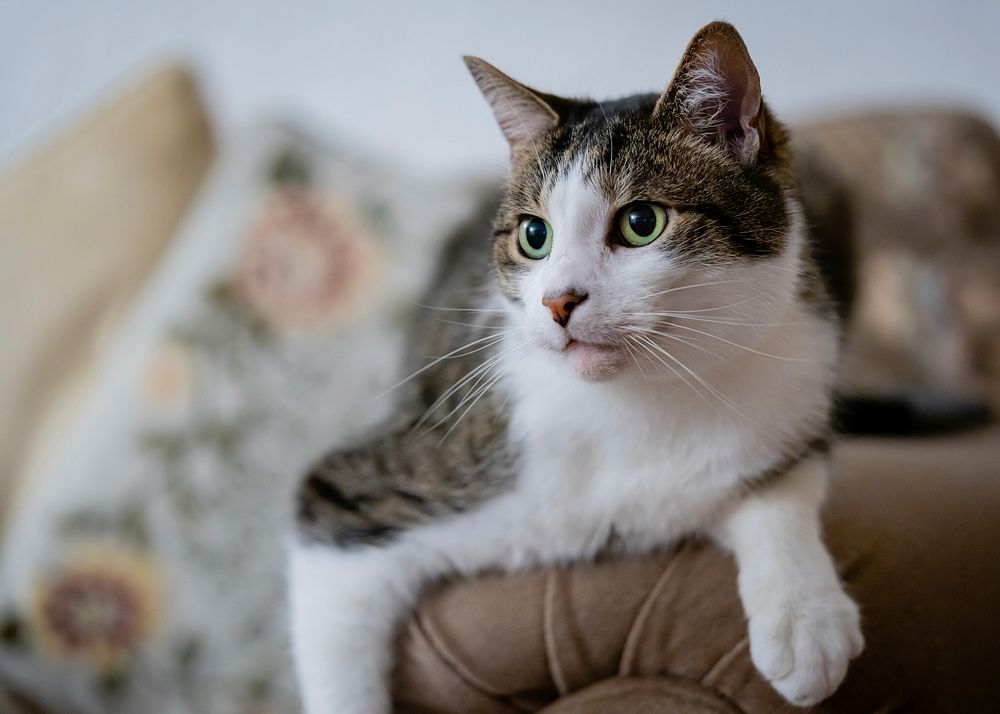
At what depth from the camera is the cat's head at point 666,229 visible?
1.76 ft

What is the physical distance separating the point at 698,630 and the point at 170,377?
0.93m

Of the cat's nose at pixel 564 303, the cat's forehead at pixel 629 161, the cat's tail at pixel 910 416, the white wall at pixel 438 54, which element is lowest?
the cat's tail at pixel 910 416

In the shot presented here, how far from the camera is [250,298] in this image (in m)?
1.27

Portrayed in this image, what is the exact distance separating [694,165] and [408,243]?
82cm

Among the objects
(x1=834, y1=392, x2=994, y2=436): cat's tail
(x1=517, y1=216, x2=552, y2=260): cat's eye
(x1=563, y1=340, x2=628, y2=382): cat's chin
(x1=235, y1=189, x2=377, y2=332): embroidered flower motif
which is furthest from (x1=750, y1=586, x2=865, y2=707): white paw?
(x1=235, y1=189, x2=377, y2=332): embroidered flower motif

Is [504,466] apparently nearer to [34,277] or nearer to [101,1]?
[34,277]

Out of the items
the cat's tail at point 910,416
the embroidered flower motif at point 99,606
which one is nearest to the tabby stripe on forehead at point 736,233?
the cat's tail at point 910,416

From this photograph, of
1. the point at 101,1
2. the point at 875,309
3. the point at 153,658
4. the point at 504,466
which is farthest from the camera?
the point at 101,1

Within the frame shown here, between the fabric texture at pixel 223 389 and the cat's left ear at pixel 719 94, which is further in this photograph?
the fabric texture at pixel 223 389

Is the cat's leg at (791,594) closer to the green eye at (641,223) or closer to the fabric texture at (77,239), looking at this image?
the green eye at (641,223)

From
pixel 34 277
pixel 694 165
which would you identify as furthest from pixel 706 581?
pixel 34 277

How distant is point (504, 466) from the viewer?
0.68 meters

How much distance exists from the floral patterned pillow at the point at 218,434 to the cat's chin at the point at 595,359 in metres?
0.53

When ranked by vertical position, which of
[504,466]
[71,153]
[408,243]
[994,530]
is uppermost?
[71,153]
